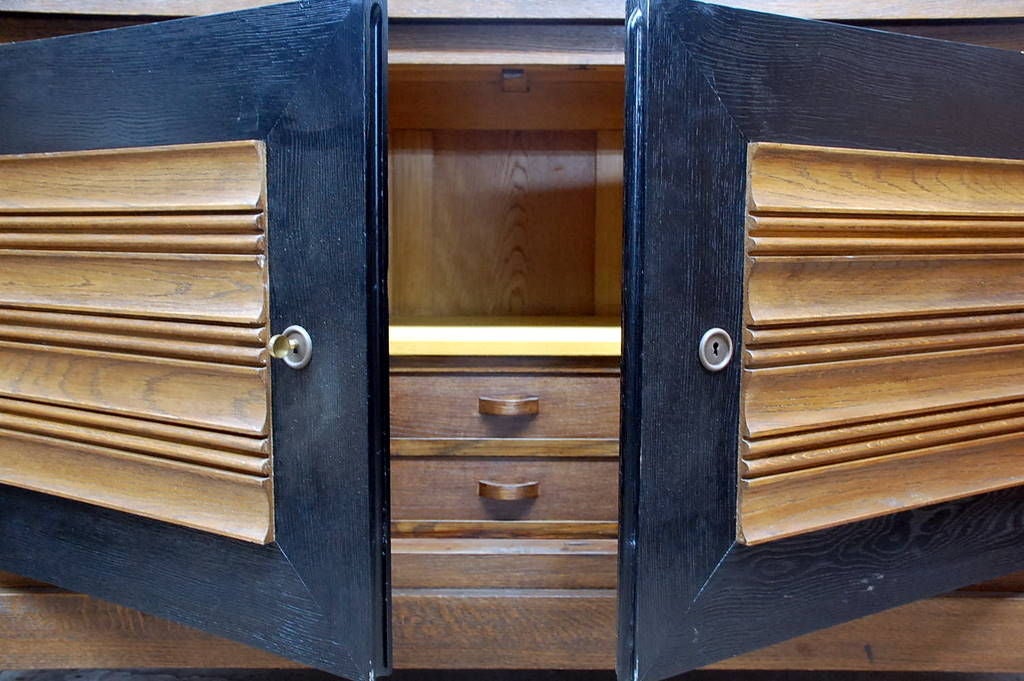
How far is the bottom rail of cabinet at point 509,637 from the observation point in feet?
2.80

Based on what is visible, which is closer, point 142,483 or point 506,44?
point 142,483

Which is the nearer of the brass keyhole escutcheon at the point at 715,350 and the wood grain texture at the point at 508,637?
the brass keyhole escutcheon at the point at 715,350

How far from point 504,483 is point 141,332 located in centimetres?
49

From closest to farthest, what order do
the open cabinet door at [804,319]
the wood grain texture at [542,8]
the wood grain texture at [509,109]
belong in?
the open cabinet door at [804,319]
the wood grain texture at [542,8]
the wood grain texture at [509,109]

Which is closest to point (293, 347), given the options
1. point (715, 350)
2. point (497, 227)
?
point (715, 350)

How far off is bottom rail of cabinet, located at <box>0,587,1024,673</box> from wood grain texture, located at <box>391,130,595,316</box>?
0.64 meters

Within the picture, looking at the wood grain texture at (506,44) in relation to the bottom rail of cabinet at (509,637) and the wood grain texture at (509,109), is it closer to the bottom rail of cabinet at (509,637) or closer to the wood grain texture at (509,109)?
the wood grain texture at (509,109)

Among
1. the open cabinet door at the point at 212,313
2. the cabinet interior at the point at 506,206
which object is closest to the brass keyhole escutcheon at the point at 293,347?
the open cabinet door at the point at 212,313

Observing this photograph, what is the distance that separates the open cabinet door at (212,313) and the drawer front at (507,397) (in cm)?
34

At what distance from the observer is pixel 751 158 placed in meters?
0.55

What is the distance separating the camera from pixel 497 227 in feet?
4.46

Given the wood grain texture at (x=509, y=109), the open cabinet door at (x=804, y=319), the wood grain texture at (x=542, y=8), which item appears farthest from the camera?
the wood grain texture at (x=509, y=109)

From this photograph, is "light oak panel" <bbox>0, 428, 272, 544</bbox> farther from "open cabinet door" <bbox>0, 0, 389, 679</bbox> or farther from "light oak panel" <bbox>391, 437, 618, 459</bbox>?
"light oak panel" <bbox>391, 437, 618, 459</bbox>

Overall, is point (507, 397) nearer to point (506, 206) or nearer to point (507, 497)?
point (507, 497)
